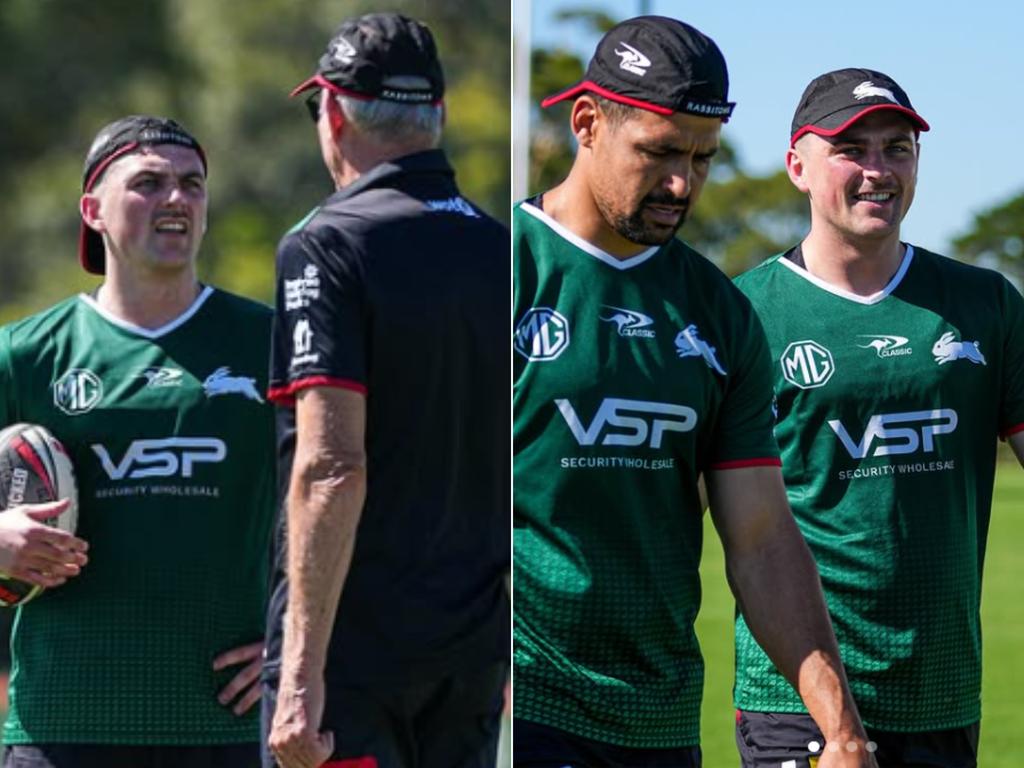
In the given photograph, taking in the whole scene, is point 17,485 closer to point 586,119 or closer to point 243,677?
point 243,677

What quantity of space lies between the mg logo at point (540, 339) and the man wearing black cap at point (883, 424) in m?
0.60

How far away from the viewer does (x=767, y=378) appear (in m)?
2.67

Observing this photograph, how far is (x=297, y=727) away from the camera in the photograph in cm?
236

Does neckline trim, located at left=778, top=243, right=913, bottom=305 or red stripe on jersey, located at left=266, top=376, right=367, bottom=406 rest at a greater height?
neckline trim, located at left=778, top=243, right=913, bottom=305

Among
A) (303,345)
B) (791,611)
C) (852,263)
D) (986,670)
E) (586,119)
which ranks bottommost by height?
(986,670)

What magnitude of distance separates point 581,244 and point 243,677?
1.17m

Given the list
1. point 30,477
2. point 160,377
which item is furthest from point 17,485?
point 160,377

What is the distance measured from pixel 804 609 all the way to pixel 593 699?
0.35 metres

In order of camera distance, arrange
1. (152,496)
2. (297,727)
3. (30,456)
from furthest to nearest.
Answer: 1. (152,496)
2. (30,456)
3. (297,727)

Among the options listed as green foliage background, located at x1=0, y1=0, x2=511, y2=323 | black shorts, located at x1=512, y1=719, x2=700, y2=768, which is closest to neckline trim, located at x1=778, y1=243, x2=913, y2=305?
black shorts, located at x1=512, y1=719, x2=700, y2=768

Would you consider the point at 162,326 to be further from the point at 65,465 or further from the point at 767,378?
the point at 767,378

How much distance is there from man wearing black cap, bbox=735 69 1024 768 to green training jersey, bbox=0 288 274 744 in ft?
3.14

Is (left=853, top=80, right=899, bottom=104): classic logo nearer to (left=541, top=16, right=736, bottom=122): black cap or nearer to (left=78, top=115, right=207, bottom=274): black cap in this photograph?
(left=541, top=16, right=736, bottom=122): black cap

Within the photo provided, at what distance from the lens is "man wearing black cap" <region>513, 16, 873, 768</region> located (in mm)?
2553
